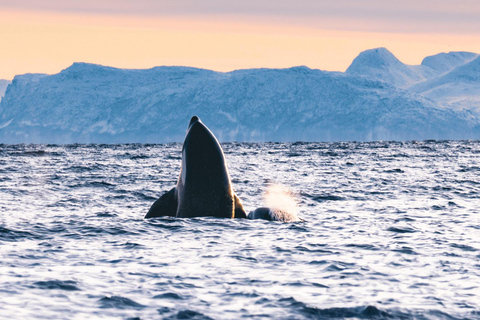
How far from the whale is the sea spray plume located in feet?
6.68

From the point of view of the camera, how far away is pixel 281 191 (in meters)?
28.8

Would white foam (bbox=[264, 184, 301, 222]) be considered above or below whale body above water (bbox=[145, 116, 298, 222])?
below

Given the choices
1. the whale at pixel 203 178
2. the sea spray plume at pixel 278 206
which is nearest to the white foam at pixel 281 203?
the sea spray plume at pixel 278 206

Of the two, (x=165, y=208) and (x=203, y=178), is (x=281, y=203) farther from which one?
(x=203, y=178)

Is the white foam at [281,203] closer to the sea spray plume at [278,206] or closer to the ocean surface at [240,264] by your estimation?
the sea spray plume at [278,206]

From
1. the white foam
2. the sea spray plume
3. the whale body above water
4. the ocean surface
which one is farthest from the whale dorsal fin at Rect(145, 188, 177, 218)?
the white foam

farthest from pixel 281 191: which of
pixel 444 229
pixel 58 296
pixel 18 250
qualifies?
pixel 58 296

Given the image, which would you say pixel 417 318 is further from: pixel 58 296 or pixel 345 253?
pixel 58 296

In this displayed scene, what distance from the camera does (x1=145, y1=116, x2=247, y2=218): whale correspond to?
13.3m

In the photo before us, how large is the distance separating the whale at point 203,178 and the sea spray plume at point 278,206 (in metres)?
2.04

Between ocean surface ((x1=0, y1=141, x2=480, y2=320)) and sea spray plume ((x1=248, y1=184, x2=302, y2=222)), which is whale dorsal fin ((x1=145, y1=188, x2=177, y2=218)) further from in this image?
sea spray plume ((x1=248, y1=184, x2=302, y2=222))

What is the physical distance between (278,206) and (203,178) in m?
7.68

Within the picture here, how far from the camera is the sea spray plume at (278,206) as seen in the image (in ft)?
52.3

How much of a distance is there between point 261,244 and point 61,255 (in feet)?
13.5
